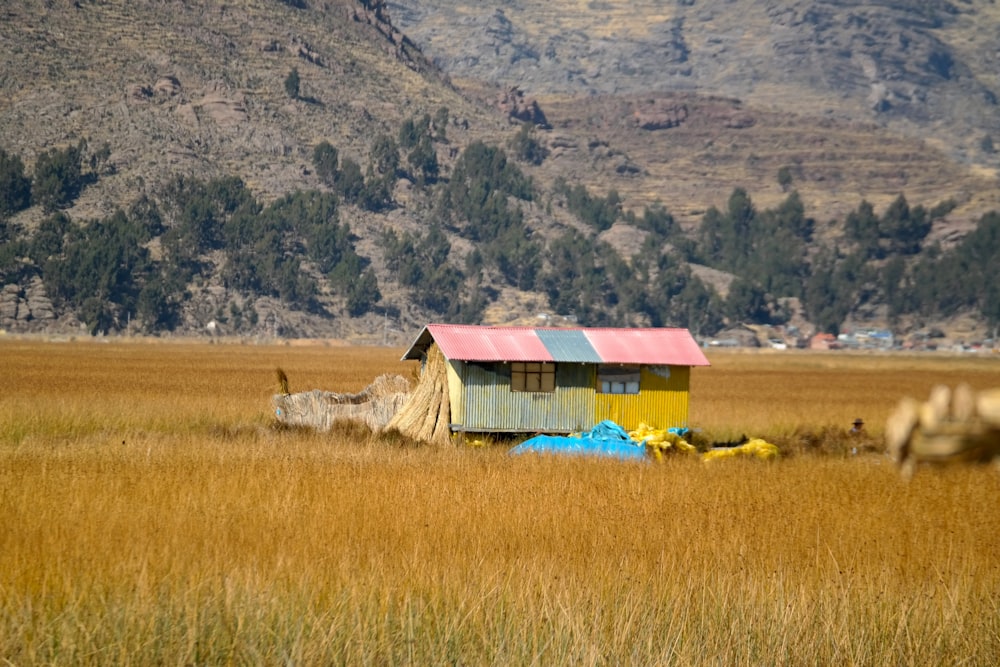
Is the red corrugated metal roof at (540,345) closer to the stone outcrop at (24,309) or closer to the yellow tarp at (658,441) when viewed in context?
the yellow tarp at (658,441)

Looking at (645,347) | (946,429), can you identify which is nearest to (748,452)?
(645,347)

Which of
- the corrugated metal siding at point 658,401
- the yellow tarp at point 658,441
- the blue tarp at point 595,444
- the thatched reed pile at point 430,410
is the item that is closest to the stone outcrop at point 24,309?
the thatched reed pile at point 430,410

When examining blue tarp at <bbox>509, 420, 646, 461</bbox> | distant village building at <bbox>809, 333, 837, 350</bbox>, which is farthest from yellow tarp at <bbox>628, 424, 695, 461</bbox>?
distant village building at <bbox>809, 333, 837, 350</bbox>

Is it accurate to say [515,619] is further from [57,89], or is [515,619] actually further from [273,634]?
[57,89]

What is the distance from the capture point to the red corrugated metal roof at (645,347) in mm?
33562

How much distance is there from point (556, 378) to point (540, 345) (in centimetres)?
87

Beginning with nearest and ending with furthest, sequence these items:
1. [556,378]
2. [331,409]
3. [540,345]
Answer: [556,378] → [540,345] → [331,409]

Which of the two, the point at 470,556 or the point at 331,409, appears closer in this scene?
the point at 470,556

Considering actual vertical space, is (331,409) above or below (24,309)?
above

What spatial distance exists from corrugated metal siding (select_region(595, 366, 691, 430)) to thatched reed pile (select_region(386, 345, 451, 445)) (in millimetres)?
4009

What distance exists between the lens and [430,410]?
32.7 metres

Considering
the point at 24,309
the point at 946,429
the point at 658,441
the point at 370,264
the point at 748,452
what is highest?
the point at 370,264

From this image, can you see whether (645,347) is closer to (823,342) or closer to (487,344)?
(487,344)

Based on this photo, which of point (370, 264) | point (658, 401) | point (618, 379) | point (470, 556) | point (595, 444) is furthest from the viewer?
point (370, 264)
